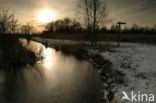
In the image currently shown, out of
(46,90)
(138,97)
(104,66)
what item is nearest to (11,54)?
(46,90)

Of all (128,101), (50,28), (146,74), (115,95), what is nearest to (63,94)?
(115,95)

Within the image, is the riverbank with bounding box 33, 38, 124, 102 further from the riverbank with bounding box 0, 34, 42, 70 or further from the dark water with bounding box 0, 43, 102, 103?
the riverbank with bounding box 0, 34, 42, 70

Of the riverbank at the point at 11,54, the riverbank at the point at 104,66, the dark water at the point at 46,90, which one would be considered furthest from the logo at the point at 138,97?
the riverbank at the point at 11,54

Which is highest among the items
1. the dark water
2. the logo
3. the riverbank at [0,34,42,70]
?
the riverbank at [0,34,42,70]

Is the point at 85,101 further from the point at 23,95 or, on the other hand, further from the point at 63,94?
the point at 23,95

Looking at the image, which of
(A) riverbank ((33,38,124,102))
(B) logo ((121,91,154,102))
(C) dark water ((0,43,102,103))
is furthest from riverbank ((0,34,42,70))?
(B) logo ((121,91,154,102))

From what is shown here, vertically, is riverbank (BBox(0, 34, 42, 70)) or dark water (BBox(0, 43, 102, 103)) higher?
riverbank (BBox(0, 34, 42, 70))

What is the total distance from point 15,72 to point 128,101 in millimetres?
6971

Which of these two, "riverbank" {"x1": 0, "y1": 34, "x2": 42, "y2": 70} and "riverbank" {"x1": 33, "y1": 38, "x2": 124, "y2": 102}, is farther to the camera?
"riverbank" {"x1": 0, "y1": 34, "x2": 42, "y2": 70}

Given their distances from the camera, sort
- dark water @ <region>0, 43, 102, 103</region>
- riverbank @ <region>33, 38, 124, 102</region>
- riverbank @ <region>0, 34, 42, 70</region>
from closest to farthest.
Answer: dark water @ <region>0, 43, 102, 103</region>
riverbank @ <region>33, 38, 124, 102</region>
riverbank @ <region>0, 34, 42, 70</region>

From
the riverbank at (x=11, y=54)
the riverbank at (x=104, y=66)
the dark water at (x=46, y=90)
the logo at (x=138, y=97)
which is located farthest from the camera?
the riverbank at (x=11, y=54)

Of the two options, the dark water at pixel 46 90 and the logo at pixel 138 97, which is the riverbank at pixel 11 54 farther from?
the logo at pixel 138 97

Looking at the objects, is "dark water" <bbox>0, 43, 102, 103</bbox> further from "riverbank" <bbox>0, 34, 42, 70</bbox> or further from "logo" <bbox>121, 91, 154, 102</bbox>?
"riverbank" <bbox>0, 34, 42, 70</bbox>

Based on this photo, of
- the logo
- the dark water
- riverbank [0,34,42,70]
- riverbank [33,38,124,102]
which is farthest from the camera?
riverbank [0,34,42,70]
